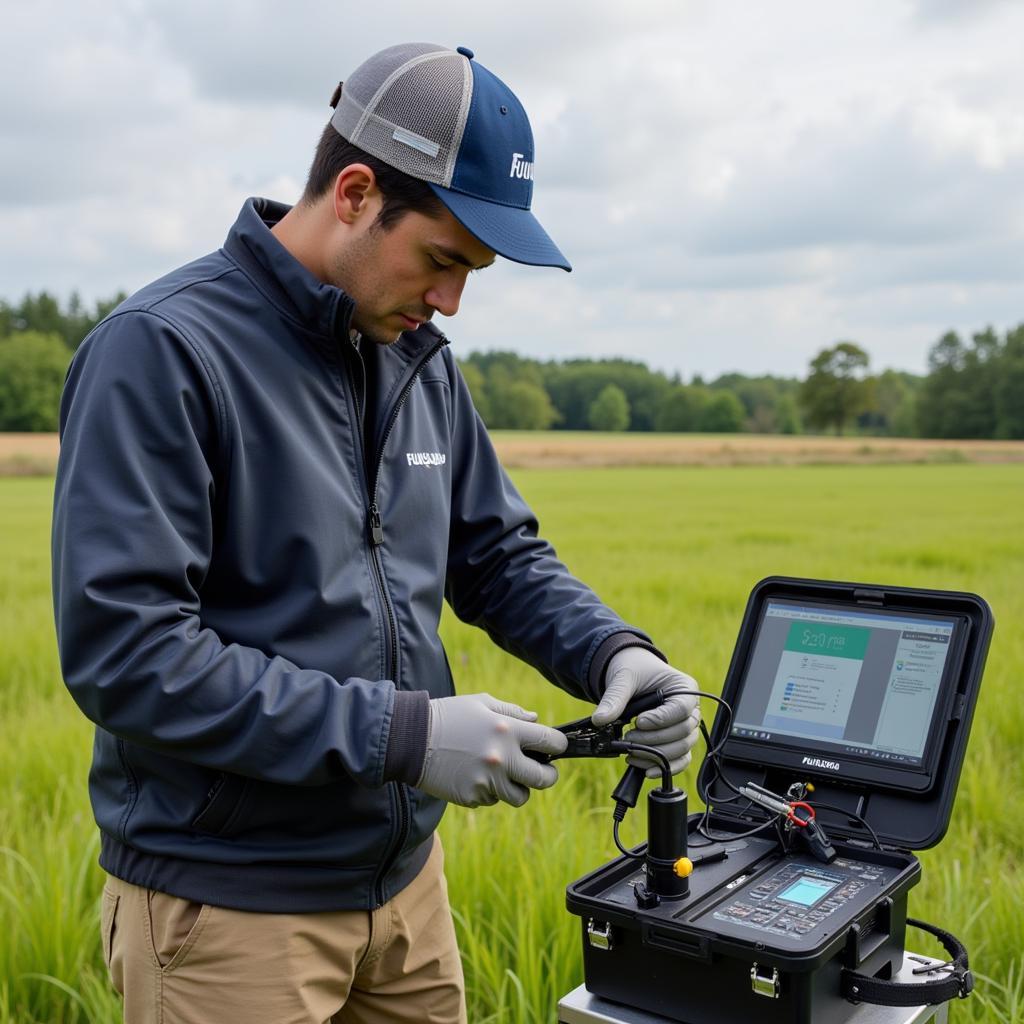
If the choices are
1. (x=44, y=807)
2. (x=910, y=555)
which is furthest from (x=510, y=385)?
(x=44, y=807)

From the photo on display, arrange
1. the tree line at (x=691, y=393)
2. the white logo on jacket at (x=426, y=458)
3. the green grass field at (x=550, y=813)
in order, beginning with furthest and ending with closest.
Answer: the tree line at (x=691, y=393), the green grass field at (x=550, y=813), the white logo on jacket at (x=426, y=458)

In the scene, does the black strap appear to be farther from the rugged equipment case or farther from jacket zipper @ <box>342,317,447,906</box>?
jacket zipper @ <box>342,317,447,906</box>

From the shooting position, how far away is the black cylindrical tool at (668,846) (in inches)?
61.9

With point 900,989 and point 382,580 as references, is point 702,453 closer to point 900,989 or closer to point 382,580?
point 382,580

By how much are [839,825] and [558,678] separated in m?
0.59

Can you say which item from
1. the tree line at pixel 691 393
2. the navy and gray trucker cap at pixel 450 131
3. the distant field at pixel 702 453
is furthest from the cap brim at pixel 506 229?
the tree line at pixel 691 393

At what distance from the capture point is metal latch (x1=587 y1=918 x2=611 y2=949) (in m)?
1.58

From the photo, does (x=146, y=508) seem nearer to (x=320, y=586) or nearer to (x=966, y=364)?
(x=320, y=586)

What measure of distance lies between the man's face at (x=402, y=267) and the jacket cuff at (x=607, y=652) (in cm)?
65

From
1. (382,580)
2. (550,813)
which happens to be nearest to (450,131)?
(382,580)

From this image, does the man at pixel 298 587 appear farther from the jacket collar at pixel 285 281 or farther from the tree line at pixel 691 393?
the tree line at pixel 691 393

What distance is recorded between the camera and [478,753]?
5.26 ft

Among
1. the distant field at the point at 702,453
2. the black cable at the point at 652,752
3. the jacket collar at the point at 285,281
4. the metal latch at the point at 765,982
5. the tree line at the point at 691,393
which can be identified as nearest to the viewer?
the metal latch at the point at 765,982

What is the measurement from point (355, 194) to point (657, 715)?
95 cm
